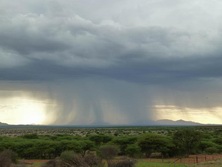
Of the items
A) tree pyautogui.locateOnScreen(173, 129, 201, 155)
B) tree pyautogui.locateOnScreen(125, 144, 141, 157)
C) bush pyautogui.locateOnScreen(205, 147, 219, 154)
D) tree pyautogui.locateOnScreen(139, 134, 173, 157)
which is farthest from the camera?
bush pyautogui.locateOnScreen(205, 147, 219, 154)

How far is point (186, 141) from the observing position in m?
Answer: 58.5

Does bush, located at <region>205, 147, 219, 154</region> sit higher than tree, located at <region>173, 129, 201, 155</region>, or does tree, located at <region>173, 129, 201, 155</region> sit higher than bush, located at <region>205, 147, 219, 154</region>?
tree, located at <region>173, 129, 201, 155</region>

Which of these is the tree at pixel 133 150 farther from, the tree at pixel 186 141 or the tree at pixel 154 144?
the tree at pixel 186 141

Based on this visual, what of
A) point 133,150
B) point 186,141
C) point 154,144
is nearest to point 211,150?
point 186,141

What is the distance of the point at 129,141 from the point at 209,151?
13.7 meters

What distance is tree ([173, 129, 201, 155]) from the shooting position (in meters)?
58.5

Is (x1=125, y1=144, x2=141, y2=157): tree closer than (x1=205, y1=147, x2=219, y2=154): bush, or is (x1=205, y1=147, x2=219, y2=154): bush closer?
(x1=125, y1=144, x2=141, y2=157): tree

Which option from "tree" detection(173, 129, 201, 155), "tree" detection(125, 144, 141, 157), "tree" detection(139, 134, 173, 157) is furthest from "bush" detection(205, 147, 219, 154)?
"tree" detection(125, 144, 141, 157)

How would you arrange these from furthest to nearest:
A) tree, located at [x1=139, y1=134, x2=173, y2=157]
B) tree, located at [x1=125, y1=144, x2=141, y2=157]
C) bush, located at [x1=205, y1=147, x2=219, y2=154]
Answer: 1. bush, located at [x1=205, y1=147, x2=219, y2=154]
2. tree, located at [x1=139, y1=134, x2=173, y2=157]
3. tree, located at [x1=125, y1=144, x2=141, y2=157]

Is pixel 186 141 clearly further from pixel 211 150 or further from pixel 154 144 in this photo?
pixel 211 150

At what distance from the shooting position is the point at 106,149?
122ft

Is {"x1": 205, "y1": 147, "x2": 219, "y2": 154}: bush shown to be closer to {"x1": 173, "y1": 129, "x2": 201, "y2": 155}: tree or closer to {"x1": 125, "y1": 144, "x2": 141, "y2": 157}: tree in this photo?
{"x1": 173, "y1": 129, "x2": 201, "y2": 155}: tree

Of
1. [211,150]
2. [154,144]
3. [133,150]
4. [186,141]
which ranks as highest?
[186,141]

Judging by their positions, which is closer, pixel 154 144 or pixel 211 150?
pixel 154 144
